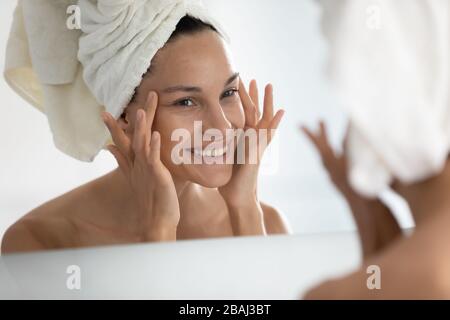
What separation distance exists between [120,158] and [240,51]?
0.77 feet

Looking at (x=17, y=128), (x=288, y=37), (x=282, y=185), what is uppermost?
(x=288, y=37)

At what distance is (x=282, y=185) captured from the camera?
3.37 feet

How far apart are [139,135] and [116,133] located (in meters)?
0.04

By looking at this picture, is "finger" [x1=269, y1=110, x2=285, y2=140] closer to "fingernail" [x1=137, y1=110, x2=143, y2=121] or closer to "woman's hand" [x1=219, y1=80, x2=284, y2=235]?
"woman's hand" [x1=219, y1=80, x2=284, y2=235]

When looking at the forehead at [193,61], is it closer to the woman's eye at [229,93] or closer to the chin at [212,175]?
the woman's eye at [229,93]

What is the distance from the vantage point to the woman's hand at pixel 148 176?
1020 mm

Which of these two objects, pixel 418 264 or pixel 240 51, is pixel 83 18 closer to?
pixel 240 51

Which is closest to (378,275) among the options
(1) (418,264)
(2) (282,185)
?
(1) (418,264)

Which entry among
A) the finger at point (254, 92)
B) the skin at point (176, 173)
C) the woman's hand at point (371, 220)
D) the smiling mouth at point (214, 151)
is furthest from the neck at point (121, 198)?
the woman's hand at point (371, 220)

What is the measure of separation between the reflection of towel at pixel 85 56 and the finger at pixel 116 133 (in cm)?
1

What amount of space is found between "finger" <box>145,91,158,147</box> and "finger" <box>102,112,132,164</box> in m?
0.03

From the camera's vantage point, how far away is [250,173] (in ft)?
3.35

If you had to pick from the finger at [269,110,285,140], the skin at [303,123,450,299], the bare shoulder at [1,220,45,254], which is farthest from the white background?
the skin at [303,123,450,299]

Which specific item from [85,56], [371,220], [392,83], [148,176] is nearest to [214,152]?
[148,176]
